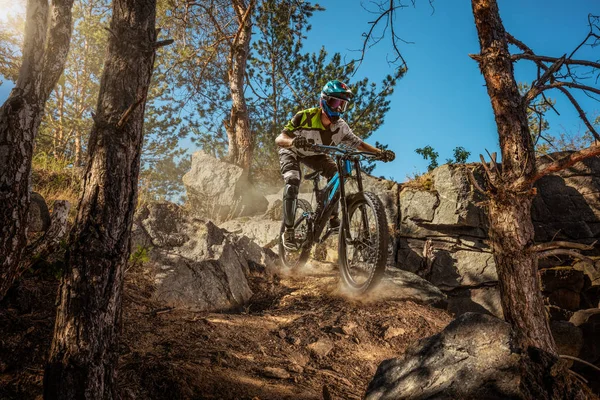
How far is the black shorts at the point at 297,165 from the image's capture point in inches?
228

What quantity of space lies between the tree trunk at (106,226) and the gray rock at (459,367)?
1952 mm

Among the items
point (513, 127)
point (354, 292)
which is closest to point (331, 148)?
point (354, 292)

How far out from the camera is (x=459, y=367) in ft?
7.79

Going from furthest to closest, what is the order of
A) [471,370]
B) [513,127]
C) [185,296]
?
[513,127]
[185,296]
[471,370]

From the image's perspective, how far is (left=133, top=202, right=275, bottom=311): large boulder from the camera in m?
4.73

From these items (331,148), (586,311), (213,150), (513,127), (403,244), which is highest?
(213,150)

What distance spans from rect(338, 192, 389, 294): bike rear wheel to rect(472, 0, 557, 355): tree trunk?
5.41ft

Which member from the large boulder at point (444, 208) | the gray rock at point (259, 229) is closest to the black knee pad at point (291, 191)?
the gray rock at point (259, 229)

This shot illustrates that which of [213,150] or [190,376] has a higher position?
[213,150]

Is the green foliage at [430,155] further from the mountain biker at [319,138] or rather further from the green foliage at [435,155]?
the mountain biker at [319,138]

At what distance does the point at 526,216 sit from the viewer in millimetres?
4707

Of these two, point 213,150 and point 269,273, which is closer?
point 269,273

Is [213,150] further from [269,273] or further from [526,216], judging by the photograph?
[526,216]

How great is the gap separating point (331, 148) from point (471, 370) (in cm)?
306
